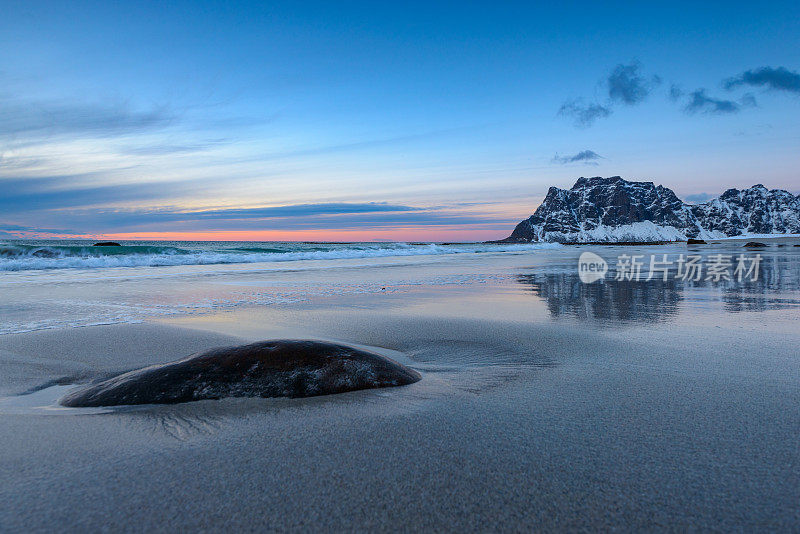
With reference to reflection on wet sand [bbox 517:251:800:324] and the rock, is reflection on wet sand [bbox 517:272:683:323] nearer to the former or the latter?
reflection on wet sand [bbox 517:251:800:324]

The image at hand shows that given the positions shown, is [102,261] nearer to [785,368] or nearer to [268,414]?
[268,414]

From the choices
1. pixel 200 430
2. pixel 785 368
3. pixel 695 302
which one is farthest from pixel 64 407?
pixel 695 302

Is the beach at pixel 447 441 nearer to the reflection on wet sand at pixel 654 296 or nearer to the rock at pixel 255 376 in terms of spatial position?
the rock at pixel 255 376

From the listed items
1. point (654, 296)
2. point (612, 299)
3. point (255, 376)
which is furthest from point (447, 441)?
point (654, 296)

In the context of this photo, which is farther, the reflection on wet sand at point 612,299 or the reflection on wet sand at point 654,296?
the reflection on wet sand at point 654,296

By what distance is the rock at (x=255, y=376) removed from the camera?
9.16ft

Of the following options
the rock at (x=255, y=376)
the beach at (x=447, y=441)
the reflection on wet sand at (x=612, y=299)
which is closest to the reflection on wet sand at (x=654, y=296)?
the reflection on wet sand at (x=612, y=299)

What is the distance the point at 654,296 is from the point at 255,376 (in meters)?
7.01

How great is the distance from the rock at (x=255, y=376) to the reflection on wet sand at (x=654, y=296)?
349 centimetres

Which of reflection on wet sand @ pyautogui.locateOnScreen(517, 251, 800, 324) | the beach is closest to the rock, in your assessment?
the beach

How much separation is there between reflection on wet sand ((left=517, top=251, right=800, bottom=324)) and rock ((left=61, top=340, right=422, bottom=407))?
349 cm

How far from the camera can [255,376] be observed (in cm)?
291

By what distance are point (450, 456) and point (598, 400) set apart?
1.15 metres

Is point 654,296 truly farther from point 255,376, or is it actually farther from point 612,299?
point 255,376
